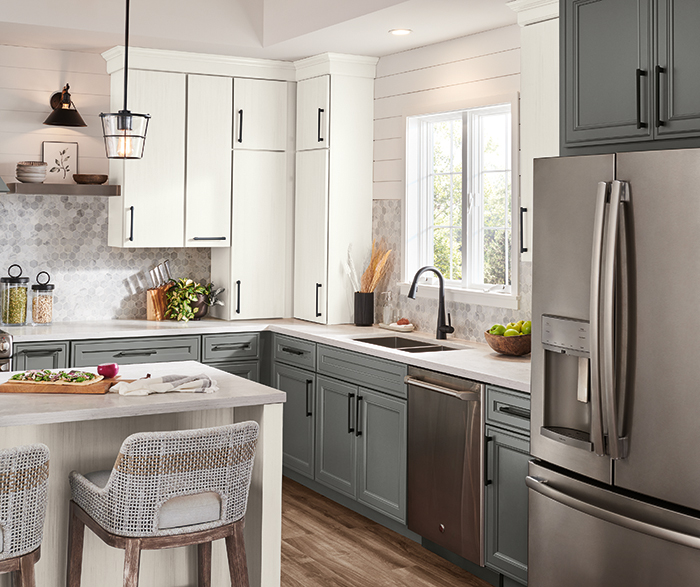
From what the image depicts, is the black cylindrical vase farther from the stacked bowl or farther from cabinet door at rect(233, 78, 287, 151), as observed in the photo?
the stacked bowl

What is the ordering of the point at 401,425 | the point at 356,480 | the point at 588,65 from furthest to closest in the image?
the point at 356,480, the point at 401,425, the point at 588,65

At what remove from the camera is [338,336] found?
457cm

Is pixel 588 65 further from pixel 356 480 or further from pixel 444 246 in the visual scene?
pixel 356 480

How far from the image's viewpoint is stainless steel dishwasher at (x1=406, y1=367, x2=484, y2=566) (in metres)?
3.47

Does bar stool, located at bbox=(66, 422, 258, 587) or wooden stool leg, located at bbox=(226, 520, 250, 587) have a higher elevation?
bar stool, located at bbox=(66, 422, 258, 587)

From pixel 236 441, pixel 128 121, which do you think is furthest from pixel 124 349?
pixel 236 441

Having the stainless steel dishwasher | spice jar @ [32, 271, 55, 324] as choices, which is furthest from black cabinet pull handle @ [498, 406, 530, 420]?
spice jar @ [32, 271, 55, 324]

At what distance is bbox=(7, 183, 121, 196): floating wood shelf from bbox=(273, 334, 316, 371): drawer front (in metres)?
1.31

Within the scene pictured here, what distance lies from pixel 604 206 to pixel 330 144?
274cm

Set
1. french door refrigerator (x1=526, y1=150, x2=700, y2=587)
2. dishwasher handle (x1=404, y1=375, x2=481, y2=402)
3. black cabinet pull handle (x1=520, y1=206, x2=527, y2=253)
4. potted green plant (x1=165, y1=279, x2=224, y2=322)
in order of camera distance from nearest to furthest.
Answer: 1. french door refrigerator (x1=526, y1=150, x2=700, y2=587)
2. dishwasher handle (x1=404, y1=375, x2=481, y2=402)
3. black cabinet pull handle (x1=520, y1=206, x2=527, y2=253)
4. potted green plant (x1=165, y1=279, x2=224, y2=322)

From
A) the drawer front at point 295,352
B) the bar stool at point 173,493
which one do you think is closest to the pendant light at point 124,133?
the bar stool at point 173,493

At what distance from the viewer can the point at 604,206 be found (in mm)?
2520

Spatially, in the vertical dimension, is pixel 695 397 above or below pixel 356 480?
above

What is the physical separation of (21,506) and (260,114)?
342 centimetres
